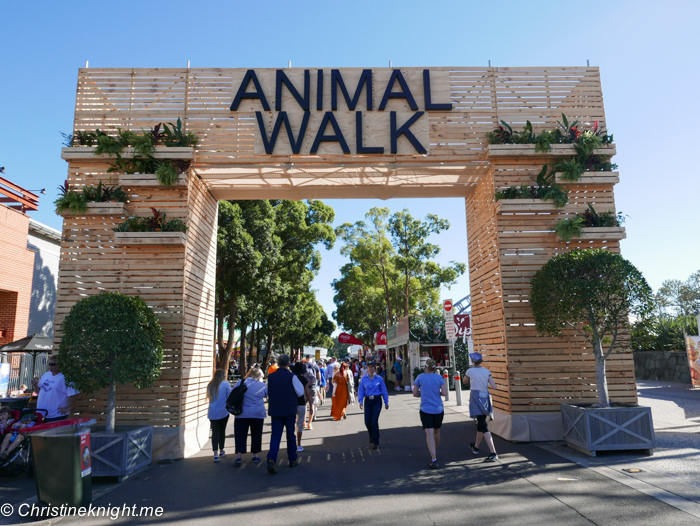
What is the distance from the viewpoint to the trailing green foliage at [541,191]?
371 inches

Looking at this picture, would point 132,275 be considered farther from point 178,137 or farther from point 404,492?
point 404,492

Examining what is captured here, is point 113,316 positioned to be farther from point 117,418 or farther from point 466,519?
point 466,519

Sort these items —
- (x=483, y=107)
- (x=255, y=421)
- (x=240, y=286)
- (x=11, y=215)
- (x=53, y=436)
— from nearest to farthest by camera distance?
(x=53, y=436), (x=255, y=421), (x=483, y=107), (x=11, y=215), (x=240, y=286)

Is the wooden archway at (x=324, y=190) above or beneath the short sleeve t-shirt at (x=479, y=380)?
above

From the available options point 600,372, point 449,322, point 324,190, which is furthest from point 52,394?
point 449,322

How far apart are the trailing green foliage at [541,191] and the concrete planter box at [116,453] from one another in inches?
314

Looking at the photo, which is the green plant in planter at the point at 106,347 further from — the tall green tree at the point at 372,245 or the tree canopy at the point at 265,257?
the tall green tree at the point at 372,245

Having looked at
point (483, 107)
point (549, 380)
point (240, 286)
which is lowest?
point (549, 380)

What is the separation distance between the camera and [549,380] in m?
9.05

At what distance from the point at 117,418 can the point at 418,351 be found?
52.7ft

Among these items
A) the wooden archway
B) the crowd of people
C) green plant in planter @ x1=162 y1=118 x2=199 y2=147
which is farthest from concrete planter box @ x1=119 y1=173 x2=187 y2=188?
the crowd of people

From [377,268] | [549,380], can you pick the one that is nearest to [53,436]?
[549,380]

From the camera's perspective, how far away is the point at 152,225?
897 centimetres

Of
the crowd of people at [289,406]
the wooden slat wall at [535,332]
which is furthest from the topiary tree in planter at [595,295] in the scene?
the crowd of people at [289,406]
